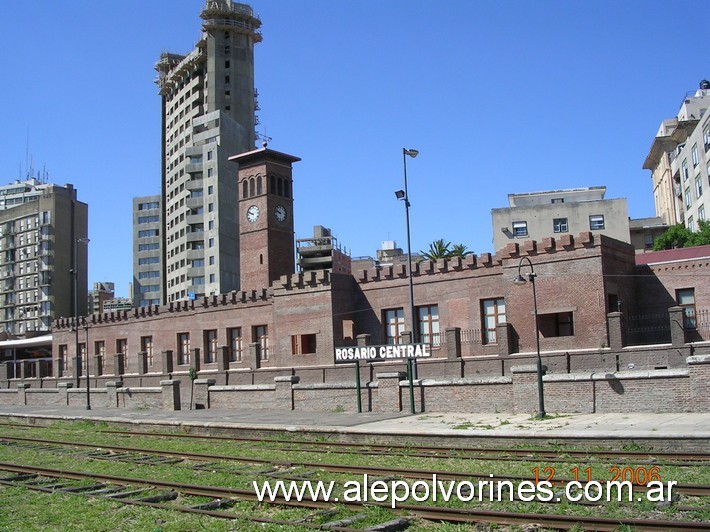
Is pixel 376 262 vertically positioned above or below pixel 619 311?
above

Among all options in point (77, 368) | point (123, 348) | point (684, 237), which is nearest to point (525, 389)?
point (77, 368)

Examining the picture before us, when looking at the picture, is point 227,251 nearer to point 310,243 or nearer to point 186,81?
Answer: point 310,243

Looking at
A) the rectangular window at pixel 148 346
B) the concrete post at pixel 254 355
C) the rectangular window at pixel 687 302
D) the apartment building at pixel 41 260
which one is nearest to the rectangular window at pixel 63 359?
the rectangular window at pixel 148 346

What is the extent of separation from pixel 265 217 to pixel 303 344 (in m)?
12.4

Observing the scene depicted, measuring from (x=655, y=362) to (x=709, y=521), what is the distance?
20.8m

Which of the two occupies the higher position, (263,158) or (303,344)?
(263,158)

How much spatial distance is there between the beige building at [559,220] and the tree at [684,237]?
10.7ft

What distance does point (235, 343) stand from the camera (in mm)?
47219

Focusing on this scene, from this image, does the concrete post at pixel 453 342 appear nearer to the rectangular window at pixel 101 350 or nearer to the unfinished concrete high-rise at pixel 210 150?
the rectangular window at pixel 101 350

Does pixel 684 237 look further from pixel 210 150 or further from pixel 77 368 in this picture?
pixel 210 150

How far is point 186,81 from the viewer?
109500 millimetres

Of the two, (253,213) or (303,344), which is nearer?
(303,344)

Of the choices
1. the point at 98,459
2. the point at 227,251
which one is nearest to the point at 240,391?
the point at 98,459

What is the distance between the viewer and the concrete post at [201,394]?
35844 mm
